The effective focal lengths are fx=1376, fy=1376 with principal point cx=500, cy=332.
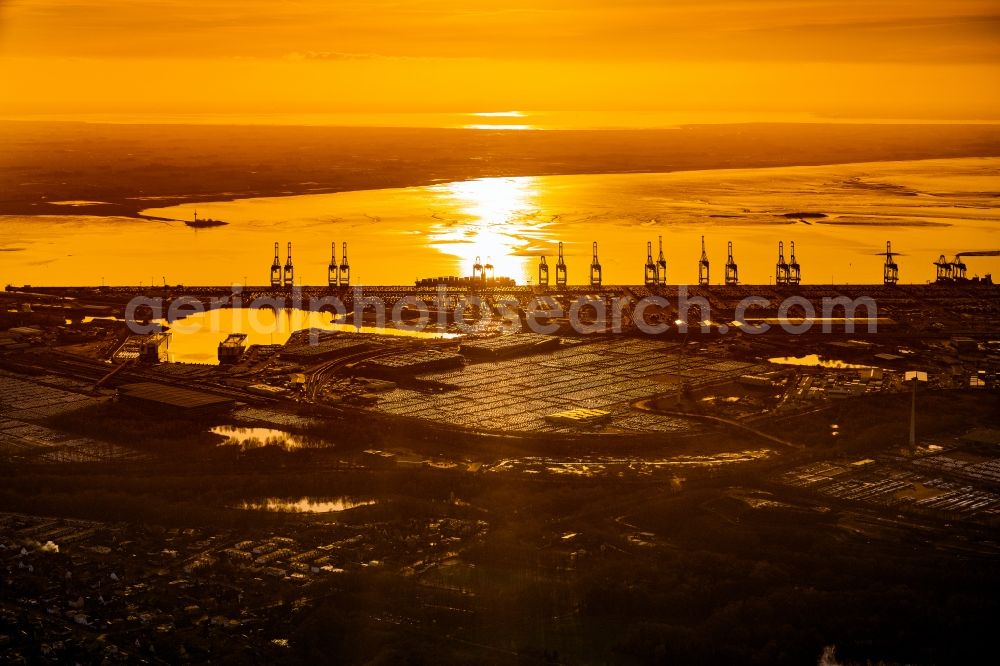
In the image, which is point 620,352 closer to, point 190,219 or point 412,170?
point 190,219

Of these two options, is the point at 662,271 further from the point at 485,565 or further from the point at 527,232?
the point at 485,565

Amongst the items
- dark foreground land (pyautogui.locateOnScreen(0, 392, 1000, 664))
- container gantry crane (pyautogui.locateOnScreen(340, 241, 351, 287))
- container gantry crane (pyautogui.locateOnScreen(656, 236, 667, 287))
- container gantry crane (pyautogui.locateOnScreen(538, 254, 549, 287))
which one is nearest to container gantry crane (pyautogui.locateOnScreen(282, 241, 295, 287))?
container gantry crane (pyautogui.locateOnScreen(340, 241, 351, 287))

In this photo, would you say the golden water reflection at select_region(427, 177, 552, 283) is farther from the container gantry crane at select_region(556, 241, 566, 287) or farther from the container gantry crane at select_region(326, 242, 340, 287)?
the container gantry crane at select_region(326, 242, 340, 287)

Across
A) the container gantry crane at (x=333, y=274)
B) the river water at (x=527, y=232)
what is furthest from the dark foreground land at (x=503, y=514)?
the river water at (x=527, y=232)

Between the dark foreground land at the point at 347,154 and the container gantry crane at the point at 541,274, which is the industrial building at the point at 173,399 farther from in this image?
the dark foreground land at the point at 347,154

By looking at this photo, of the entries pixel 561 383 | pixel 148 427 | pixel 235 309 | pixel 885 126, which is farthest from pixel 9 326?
pixel 885 126

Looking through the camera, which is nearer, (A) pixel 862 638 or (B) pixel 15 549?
(A) pixel 862 638

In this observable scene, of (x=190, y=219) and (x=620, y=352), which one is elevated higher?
(x=190, y=219)

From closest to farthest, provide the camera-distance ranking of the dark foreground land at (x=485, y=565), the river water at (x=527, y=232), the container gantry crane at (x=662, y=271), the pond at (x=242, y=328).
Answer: the dark foreground land at (x=485, y=565)
the pond at (x=242, y=328)
the container gantry crane at (x=662, y=271)
the river water at (x=527, y=232)
